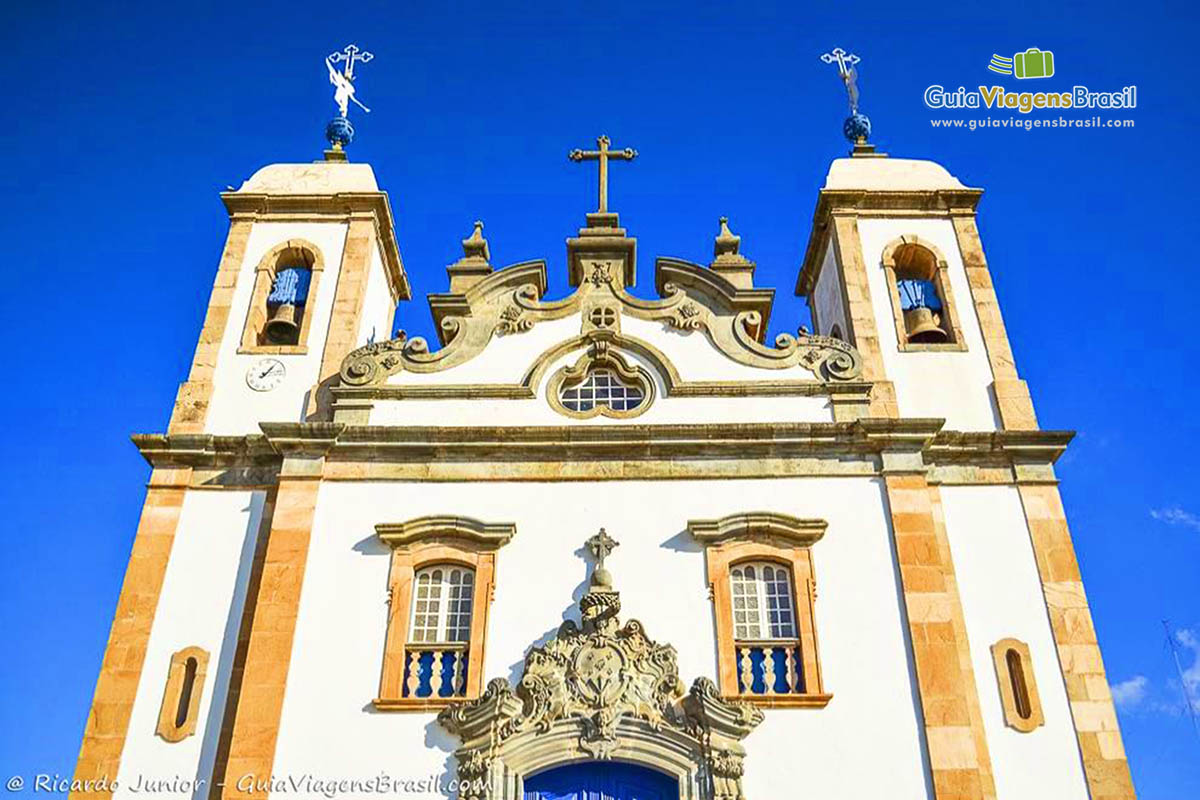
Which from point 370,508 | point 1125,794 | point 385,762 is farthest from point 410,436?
point 1125,794

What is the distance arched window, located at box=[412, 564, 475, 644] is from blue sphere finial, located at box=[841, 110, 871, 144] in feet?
34.9

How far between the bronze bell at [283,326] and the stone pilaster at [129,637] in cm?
296

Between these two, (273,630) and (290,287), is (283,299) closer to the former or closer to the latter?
(290,287)

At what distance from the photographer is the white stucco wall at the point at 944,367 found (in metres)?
14.8

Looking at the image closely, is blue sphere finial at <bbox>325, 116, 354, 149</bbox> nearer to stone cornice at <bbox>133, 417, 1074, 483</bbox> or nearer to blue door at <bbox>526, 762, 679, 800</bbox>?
stone cornice at <bbox>133, 417, 1074, 483</bbox>

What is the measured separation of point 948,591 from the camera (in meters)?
12.8

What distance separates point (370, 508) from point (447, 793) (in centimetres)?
364

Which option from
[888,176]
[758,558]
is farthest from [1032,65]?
[758,558]

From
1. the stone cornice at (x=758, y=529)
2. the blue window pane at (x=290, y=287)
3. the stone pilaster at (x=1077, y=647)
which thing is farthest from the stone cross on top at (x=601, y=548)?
the blue window pane at (x=290, y=287)

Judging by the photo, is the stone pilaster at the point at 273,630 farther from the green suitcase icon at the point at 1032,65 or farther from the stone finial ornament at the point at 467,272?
the green suitcase icon at the point at 1032,65

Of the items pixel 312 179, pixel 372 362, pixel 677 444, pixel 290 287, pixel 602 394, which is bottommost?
pixel 677 444

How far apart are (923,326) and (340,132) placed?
34.3 feet

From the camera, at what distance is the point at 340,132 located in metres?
19.3

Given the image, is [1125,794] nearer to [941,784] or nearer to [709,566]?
[941,784]
